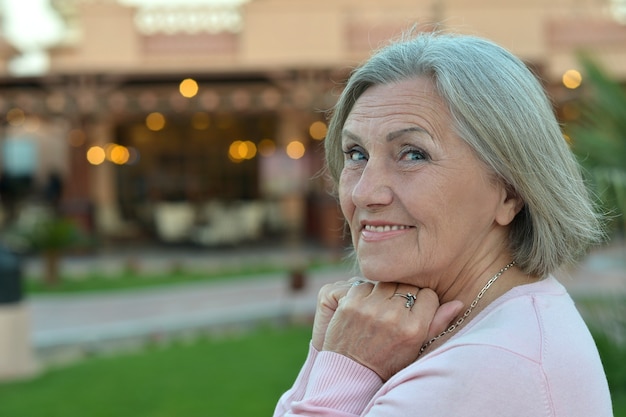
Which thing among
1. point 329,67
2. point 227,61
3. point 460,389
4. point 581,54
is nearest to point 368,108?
point 460,389

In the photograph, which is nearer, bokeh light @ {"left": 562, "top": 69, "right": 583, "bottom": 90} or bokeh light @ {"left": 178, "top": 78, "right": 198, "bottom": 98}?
bokeh light @ {"left": 562, "top": 69, "right": 583, "bottom": 90}

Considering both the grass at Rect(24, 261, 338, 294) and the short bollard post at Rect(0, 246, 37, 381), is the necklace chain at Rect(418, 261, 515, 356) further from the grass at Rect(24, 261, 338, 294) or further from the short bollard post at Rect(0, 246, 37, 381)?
the grass at Rect(24, 261, 338, 294)

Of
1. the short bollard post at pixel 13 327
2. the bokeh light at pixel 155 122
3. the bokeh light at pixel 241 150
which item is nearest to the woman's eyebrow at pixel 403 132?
the short bollard post at pixel 13 327

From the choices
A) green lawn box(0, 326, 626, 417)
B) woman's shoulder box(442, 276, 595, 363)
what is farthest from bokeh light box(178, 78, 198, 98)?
woman's shoulder box(442, 276, 595, 363)

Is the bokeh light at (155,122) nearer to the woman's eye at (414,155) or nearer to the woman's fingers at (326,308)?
the woman's fingers at (326,308)

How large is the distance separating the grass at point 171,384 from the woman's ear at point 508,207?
4162 mm

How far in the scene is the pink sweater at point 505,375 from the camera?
1.23 m

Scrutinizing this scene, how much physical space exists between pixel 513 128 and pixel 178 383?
526cm

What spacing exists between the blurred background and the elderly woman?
28.4 ft

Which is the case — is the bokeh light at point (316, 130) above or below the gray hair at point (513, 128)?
below

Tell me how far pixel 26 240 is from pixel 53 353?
5.15 m

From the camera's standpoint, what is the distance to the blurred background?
12914mm

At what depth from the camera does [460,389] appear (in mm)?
1237

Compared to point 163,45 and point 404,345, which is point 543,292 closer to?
point 404,345
